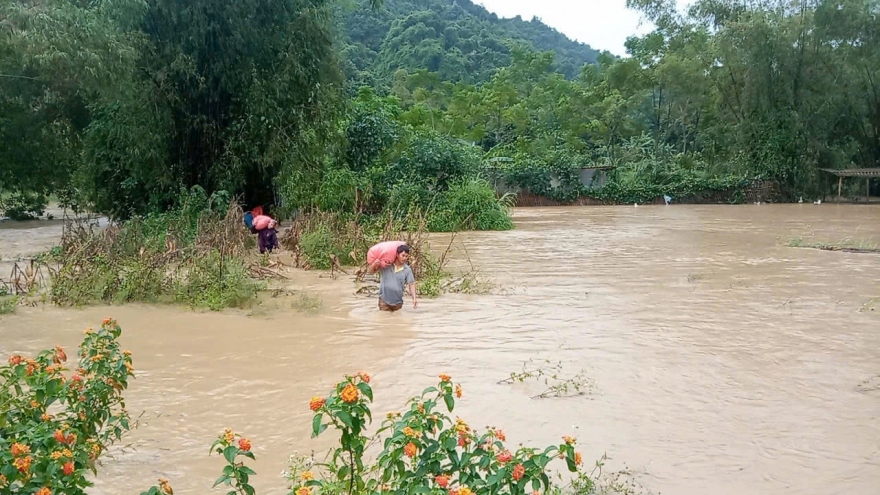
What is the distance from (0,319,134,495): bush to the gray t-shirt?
4836mm

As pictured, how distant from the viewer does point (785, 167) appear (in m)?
33.1

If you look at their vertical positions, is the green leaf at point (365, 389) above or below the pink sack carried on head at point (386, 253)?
below

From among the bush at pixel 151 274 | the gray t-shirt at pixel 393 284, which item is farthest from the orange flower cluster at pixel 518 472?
the bush at pixel 151 274

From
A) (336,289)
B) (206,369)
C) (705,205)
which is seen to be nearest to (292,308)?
(336,289)

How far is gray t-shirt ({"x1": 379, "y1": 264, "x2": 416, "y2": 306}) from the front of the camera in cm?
865

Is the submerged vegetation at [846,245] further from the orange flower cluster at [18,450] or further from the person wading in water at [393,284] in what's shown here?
the orange flower cluster at [18,450]

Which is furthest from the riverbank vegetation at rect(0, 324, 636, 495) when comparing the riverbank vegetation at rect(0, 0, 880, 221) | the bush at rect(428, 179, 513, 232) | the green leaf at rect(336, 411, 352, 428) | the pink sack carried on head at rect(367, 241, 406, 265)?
the bush at rect(428, 179, 513, 232)

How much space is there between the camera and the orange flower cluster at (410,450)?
2.58 m

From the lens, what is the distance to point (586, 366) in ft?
21.8

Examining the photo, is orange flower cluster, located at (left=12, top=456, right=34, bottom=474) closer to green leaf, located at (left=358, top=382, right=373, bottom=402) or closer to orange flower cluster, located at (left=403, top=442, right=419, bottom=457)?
green leaf, located at (left=358, top=382, right=373, bottom=402)

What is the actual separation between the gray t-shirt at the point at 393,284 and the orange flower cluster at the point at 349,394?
230 inches

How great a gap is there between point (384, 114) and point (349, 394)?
1843 cm

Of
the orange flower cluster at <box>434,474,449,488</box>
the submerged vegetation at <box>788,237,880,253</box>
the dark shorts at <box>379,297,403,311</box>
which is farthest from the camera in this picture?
the submerged vegetation at <box>788,237,880,253</box>

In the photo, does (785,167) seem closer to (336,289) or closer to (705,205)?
(705,205)
